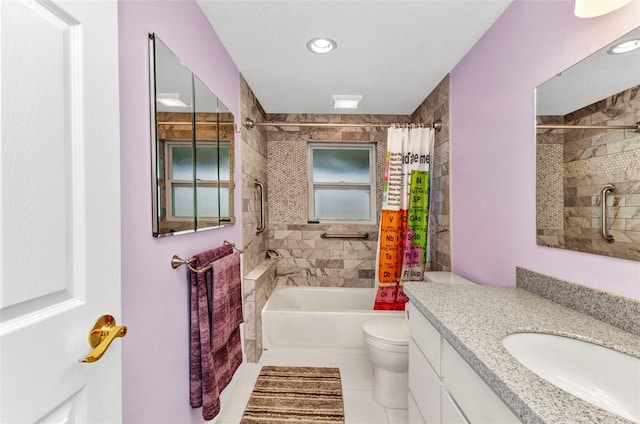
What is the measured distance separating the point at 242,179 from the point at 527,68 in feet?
6.38

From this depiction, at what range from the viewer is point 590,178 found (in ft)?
3.42

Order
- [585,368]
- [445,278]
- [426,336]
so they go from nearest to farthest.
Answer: [585,368]
[426,336]
[445,278]

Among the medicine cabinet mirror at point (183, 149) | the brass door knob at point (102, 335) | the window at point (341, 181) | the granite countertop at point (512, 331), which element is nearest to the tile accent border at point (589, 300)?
the granite countertop at point (512, 331)

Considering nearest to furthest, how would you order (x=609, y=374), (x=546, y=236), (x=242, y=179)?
(x=609, y=374) → (x=546, y=236) → (x=242, y=179)

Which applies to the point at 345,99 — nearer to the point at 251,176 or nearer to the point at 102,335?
the point at 251,176

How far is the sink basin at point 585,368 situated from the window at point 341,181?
8.11 ft

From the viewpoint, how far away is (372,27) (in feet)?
5.48

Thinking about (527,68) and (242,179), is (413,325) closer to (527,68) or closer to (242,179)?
(527,68)

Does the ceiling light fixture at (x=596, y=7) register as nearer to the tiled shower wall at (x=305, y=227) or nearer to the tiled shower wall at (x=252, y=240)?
the tiled shower wall at (x=252, y=240)

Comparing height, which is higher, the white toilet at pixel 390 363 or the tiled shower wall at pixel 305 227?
the tiled shower wall at pixel 305 227

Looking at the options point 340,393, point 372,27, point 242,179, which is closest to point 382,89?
point 372,27

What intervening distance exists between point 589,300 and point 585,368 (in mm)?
333

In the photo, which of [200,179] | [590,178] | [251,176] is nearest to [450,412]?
[590,178]

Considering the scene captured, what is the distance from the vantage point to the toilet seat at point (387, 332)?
1.77 m
